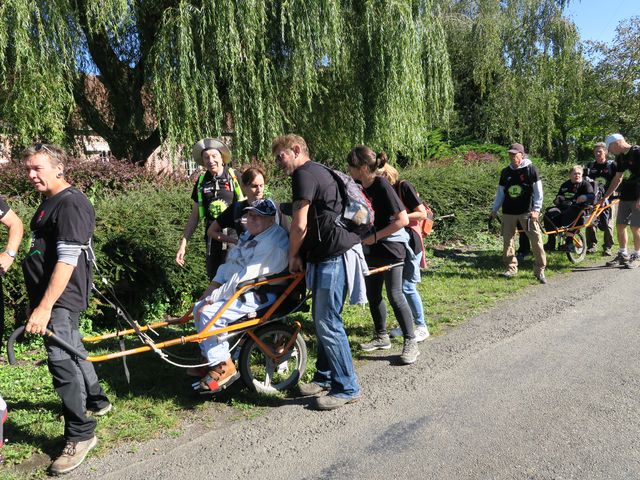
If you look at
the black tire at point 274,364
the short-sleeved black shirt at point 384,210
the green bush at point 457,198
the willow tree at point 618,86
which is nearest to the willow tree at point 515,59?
the willow tree at point 618,86

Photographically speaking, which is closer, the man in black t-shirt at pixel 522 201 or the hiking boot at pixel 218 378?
the hiking boot at pixel 218 378

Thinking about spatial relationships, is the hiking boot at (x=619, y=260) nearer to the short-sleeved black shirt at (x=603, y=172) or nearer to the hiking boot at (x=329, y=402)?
the short-sleeved black shirt at (x=603, y=172)

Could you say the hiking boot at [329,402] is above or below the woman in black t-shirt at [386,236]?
below

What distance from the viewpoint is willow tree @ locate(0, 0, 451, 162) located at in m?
8.66

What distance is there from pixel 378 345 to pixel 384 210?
1380 millimetres

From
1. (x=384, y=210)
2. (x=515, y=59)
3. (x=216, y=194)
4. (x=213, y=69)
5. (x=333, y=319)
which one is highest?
(x=515, y=59)

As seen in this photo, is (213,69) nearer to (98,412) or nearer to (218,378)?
(218,378)

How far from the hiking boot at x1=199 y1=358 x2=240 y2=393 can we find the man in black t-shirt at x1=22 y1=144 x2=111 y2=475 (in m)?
0.82

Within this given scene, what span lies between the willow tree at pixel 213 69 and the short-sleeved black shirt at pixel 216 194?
4.67 meters

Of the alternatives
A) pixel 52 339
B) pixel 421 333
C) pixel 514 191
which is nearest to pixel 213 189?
pixel 52 339

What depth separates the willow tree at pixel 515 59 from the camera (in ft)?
74.5

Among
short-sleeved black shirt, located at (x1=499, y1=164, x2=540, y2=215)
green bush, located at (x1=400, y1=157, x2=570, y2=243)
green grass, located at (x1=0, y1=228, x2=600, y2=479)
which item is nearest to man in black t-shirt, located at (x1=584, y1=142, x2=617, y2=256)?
green bush, located at (x1=400, y1=157, x2=570, y2=243)

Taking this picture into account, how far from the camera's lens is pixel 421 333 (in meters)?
5.53

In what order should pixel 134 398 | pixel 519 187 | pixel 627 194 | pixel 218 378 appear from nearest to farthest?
pixel 218 378
pixel 134 398
pixel 519 187
pixel 627 194
